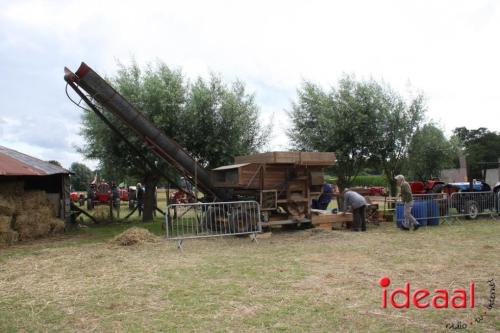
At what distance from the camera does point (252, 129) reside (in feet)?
50.2

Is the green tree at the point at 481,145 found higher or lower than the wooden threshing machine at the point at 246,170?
higher

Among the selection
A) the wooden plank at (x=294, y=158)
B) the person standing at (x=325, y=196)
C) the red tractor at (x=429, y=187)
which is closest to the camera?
the wooden plank at (x=294, y=158)

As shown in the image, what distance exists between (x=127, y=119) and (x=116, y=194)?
9833 mm

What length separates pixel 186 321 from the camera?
4188 mm

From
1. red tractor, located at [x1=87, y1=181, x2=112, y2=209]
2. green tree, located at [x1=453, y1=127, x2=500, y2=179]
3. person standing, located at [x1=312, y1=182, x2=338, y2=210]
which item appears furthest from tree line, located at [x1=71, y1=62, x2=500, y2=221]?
green tree, located at [x1=453, y1=127, x2=500, y2=179]

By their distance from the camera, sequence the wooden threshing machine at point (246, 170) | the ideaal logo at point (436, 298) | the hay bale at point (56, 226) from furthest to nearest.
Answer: the hay bale at point (56, 226) < the wooden threshing machine at point (246, 170) < the ideaal logo at point (436, 298)

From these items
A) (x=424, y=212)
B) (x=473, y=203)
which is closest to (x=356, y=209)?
(x=424, y=212)

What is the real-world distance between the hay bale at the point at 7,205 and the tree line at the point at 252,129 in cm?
400

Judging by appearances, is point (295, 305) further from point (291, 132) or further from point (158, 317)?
point (291, 132)

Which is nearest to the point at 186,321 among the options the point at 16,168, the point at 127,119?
the point at 127,119

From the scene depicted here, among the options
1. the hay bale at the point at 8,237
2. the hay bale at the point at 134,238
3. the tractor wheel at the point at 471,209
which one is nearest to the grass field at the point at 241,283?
the hay bale at the point at 134,238

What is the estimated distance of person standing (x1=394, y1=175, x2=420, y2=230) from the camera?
36.7 ft

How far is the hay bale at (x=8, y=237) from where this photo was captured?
10164mm

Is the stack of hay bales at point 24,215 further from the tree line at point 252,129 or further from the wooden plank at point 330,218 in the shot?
the wooden plank at point 330,218
